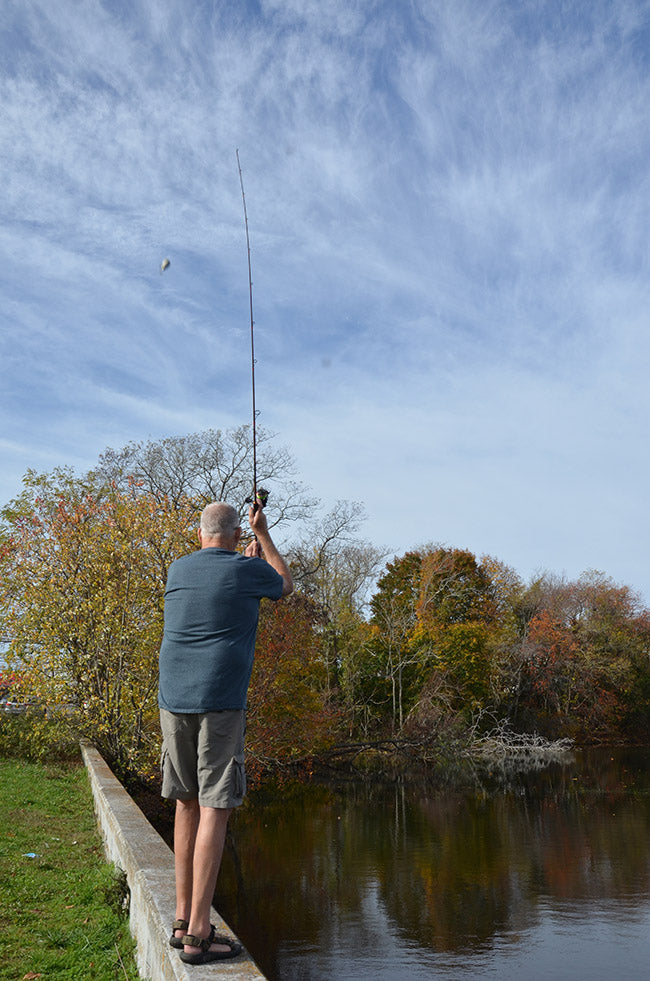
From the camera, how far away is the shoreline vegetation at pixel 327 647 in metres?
11.8

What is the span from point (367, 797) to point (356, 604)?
15.4 meters

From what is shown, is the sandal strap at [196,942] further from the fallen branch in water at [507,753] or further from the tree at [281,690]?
the fallen branch in water at [507,753]

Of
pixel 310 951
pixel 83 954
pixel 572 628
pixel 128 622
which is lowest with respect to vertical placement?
pixel 310 951

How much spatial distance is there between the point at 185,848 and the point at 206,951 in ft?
1.27

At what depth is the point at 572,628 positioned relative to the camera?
37.4m

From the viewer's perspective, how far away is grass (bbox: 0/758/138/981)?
4363 millimetres

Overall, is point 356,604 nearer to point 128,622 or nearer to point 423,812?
point 423,812

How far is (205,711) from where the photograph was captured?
3088mm

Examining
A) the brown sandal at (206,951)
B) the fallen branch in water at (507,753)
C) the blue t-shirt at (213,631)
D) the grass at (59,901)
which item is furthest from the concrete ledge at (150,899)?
the fallen branch in water at (507,753)

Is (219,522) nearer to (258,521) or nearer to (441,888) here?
(258,521)

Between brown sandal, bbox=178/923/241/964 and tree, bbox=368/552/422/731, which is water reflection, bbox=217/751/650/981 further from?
tree, bbox=368/552/422/731

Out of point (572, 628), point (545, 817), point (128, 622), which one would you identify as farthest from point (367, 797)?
point (572, 628)

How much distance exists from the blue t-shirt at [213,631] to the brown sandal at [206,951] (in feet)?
2.86

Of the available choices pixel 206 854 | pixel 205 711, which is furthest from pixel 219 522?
pixel 206 854
